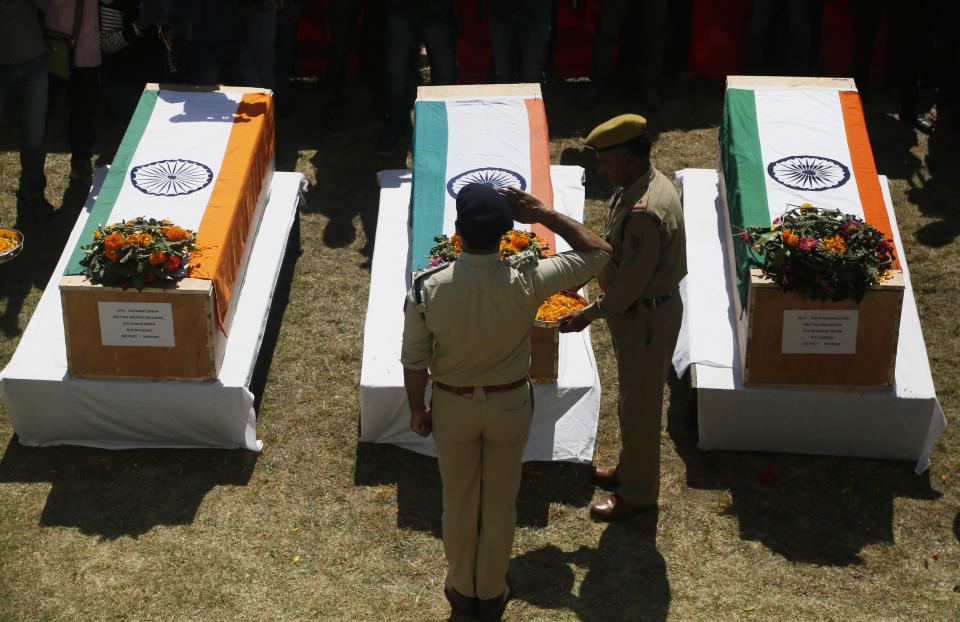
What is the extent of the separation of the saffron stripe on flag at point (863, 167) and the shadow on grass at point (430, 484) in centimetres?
189

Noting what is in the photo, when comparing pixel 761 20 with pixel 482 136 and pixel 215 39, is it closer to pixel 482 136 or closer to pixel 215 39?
pixel 482 136

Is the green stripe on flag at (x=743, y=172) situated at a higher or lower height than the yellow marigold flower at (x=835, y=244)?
lower

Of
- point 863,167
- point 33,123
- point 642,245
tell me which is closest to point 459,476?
point 642,245

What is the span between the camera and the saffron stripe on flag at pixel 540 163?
587 cm

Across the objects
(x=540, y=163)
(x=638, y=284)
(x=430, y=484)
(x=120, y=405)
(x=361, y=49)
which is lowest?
(x=430, y=484)

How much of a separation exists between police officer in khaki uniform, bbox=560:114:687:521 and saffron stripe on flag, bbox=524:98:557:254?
1.24 m

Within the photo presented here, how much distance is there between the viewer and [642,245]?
4.31 meters

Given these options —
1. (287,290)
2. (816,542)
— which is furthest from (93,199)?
(816,542)

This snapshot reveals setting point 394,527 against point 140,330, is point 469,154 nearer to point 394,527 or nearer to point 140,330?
point 140,330

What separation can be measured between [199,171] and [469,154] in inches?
57.9

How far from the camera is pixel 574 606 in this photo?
4.39m

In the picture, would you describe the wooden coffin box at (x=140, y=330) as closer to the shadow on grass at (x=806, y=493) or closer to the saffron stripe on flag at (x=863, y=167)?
the shadow on grass at (x=806, y=493)

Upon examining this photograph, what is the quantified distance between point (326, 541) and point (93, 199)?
2.86 metres

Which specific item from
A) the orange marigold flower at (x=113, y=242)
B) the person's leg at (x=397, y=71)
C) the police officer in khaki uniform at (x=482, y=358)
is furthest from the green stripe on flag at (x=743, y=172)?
the orange marigold flower at (x=113, y=242)
